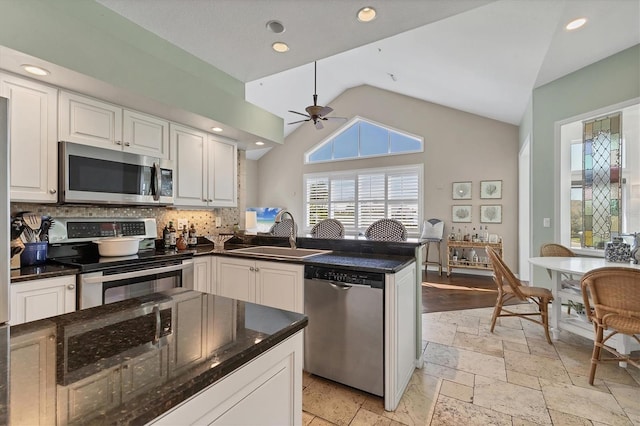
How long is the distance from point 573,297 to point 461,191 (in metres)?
3.53

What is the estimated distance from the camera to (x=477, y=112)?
5605 mm

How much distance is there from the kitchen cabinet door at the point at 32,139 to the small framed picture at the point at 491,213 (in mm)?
6243

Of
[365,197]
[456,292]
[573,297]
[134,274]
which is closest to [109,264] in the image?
[134,274]

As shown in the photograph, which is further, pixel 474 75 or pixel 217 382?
pixel 474 75

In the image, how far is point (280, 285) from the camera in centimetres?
228

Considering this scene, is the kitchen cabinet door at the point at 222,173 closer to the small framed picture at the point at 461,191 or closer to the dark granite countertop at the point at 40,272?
the dark granite countertop at the point at 40,272

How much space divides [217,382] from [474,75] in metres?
4.84

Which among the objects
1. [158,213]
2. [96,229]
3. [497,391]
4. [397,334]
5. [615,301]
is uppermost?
[158,213]

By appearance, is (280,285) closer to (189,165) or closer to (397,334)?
(397,334)

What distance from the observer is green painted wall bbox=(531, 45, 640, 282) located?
3061 mm

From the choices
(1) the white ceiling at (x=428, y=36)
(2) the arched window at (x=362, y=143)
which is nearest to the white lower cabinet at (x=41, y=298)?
(1) the white ceiling at (x=428, y=36)

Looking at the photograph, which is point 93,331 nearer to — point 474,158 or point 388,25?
point 388,25

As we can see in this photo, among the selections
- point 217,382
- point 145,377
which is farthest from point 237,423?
point 145,377

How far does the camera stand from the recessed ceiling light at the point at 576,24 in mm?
2594
